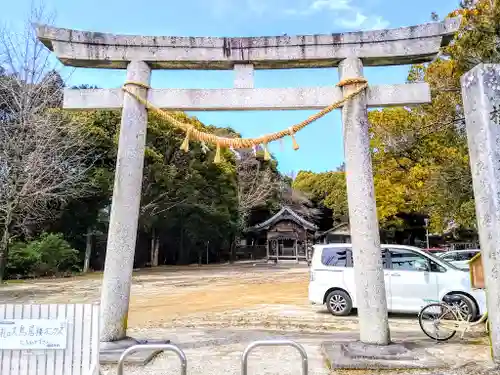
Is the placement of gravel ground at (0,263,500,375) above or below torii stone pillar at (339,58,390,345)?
below

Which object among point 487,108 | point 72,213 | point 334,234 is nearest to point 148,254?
point 72,213

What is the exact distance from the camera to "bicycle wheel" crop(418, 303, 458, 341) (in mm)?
6608

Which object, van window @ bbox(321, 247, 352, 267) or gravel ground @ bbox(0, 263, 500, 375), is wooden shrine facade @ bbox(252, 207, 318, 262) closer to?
gravel ground @ bbox(0, 263, 500, 375)

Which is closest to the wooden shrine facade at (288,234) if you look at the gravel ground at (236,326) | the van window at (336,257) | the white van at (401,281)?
the gravel ground at (236,326)

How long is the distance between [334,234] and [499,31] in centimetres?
2618

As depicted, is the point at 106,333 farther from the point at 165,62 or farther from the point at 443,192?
the point at 443,192

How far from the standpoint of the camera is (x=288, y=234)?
35562 mm

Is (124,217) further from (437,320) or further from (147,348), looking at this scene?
(437,320)

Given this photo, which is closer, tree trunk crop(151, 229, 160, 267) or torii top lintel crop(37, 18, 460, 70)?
torii top lintel crop(37, 18, 460, 70)

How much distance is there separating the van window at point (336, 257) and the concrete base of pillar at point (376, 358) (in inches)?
177

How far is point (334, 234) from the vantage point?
34031 millimetres

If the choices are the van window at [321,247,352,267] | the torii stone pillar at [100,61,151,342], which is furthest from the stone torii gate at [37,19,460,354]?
the van window at [321,247,352,267]

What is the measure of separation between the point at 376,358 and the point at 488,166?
2.88 m

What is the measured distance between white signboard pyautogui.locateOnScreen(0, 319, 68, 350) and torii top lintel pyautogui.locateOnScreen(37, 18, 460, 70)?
156 inches
